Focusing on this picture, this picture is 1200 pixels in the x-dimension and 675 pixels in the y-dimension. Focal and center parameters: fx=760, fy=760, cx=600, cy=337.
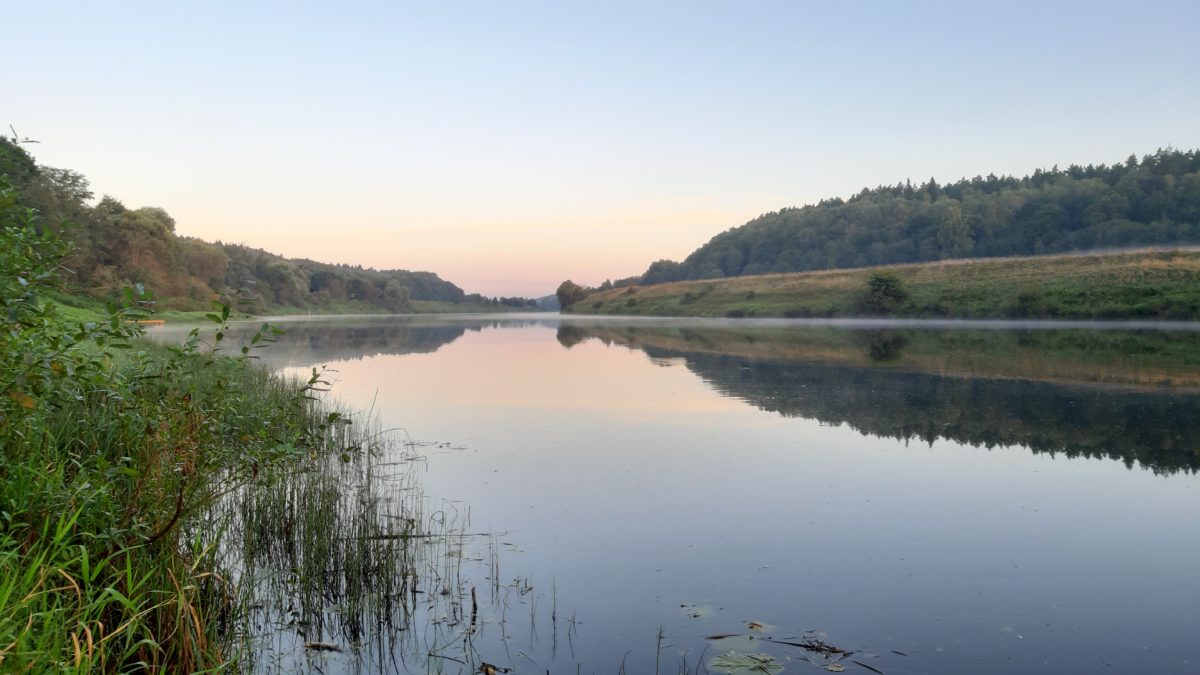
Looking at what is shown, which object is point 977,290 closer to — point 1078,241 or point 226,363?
point 1078,241

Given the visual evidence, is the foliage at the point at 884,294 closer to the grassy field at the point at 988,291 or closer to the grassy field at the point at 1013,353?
the grassy field at the point at 988,291

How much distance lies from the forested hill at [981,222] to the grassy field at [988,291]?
118 ft

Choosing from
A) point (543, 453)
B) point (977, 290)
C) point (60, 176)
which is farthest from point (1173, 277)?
point (60, 176)

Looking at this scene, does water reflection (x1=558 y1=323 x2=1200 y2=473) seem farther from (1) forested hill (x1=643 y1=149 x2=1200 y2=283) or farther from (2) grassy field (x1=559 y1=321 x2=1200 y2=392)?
(1) forested hill (x1=643 y1=149 x2=1200 y2=283)

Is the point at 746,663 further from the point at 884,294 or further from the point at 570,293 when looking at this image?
the point at 570,293

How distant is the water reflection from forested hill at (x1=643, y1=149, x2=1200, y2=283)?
75.0 m

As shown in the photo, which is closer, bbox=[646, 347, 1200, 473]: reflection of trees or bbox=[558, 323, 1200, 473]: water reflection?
bbox=[646, 347, 1200, 473]: reflection of trees

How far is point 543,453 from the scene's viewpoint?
10891mm

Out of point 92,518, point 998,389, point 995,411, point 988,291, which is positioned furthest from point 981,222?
point 92,518

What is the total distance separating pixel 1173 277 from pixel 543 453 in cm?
5247

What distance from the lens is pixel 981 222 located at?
109 metres

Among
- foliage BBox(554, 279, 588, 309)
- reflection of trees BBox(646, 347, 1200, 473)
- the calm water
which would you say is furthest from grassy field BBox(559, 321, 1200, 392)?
foliage BBox(554, 279, 588, 309)

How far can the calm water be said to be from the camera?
4840 millimetres

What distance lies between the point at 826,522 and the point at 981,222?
116m
